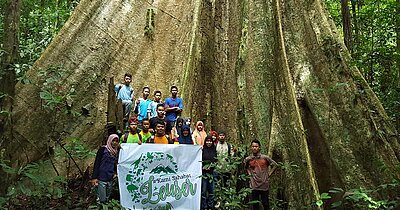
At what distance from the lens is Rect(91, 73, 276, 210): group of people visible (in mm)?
4885

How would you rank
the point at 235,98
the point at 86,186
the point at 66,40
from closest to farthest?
the point at 86,186 < the point at 235,98 < the point at 66,40

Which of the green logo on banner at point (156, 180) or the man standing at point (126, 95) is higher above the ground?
the man standing at point (126, 95)

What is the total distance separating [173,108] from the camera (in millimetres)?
5906

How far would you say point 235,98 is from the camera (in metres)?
6.52

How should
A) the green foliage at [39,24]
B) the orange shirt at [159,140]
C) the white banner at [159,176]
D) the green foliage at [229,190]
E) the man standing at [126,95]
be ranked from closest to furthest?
the green foliage at [229,190] → the white banner at [159,176] → the orange shirt at [159,140] → the man standing at [126,95] → the green foliage at [39,24]

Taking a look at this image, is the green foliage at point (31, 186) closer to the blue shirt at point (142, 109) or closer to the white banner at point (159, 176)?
the white banner at point (159, 176)

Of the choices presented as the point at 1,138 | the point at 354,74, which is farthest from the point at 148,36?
the point at 1,138

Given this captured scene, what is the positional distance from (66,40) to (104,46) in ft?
1.89

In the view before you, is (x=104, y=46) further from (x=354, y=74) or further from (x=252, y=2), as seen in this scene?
(x=354, y=74)

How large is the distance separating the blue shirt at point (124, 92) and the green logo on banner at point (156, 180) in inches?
54.2

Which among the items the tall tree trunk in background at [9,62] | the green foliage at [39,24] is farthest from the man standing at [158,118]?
the green foliage at [39,24]

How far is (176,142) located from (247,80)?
51.6 inches

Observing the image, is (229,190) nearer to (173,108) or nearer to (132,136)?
(132,136)

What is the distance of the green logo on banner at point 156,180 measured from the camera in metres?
5.01
